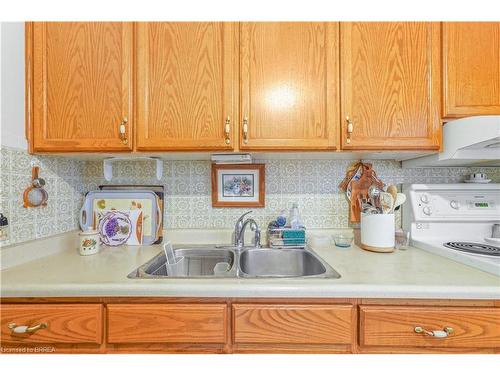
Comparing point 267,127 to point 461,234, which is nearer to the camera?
point 267,127

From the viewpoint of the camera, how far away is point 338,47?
3.82ft

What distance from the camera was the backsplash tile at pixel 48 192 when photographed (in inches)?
42.9

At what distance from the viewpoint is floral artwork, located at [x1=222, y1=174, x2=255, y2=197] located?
5.03 ft

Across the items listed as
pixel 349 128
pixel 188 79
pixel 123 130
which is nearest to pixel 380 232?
pixel 349 128

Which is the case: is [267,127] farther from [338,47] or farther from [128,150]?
[128,150]

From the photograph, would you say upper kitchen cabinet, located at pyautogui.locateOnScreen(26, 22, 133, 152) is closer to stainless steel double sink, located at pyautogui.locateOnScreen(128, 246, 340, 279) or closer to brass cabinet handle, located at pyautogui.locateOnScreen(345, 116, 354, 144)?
stainless steel double sink, located at pyautogui.locateOnScreen(128, 246, 340, 279)

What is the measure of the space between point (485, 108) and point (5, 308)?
2.14 m

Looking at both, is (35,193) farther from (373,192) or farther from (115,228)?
(373,192)

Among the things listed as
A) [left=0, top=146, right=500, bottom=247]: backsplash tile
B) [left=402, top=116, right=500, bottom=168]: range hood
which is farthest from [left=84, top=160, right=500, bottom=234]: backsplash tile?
[left=402, top=116, right=500, bottom=168]: range hood

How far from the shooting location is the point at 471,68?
3.80 ft

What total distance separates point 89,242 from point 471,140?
1.86 m

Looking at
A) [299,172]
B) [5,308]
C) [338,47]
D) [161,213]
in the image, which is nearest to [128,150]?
[161,213]

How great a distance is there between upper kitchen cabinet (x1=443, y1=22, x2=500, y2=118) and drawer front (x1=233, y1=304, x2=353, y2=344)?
1.05 m

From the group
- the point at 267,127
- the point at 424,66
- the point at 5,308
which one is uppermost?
the point at 424,66
